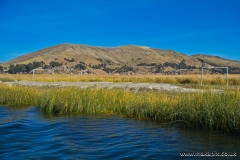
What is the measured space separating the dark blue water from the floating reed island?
501mm

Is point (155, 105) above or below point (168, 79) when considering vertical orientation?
below

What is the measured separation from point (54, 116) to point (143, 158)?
6819 millimetres

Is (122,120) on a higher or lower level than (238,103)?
lower

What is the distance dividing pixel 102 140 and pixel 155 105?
13.0ft

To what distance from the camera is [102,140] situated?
8.37 meters

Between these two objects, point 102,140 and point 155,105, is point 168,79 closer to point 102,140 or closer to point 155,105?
point 155,105

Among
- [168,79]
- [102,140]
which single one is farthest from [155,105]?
[168,79]

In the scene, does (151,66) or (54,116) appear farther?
(151,66)

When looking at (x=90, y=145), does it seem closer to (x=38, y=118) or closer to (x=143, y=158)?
(x=143, y=158)

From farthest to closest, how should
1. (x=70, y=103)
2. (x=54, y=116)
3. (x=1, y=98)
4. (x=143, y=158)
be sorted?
(x=1, y=98)
(x=70, y=103)
(x=54, y=116)
(x=143, y=158)

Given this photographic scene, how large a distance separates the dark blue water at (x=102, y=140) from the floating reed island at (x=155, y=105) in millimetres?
501

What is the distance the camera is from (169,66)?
107188 mm

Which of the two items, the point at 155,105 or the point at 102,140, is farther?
the point at 155,105

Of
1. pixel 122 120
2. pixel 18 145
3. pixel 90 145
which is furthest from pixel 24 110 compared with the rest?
pixel 90 145
